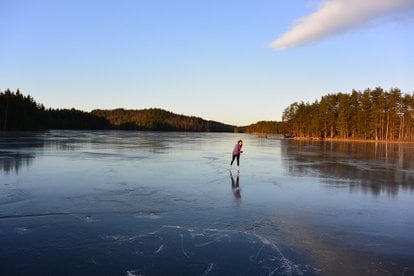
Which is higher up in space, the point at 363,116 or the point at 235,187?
the point at 363,116

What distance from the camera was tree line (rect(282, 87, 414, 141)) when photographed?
78625mm

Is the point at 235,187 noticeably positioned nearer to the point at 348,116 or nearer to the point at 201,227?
the point at 201,227

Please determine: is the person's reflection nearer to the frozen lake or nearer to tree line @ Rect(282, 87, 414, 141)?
the frozen lake

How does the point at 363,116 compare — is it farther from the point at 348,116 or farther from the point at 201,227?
the point at 201,227

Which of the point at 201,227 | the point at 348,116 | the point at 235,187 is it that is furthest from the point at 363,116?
the point at 201,227

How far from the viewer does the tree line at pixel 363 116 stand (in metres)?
78.6

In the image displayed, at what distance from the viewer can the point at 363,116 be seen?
83125 millimetres

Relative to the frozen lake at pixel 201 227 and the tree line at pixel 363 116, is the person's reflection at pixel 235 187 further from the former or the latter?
the tree line at pixel 363 116

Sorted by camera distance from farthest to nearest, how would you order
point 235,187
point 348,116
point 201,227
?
point 348,116, point 235,187, point 201,227

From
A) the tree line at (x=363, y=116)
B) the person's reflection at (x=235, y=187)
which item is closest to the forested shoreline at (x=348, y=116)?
the tree line at (x=363, y=116)

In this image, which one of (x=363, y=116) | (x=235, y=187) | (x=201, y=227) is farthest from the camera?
(x=363, y=116)

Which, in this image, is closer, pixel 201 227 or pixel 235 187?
pixel 201 227

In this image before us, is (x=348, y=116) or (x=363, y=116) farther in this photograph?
(x=348, y=116)

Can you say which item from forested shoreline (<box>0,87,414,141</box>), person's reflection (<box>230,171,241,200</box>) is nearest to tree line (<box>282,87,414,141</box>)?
forested shoreline (<box>0,87,414,141</box>)
